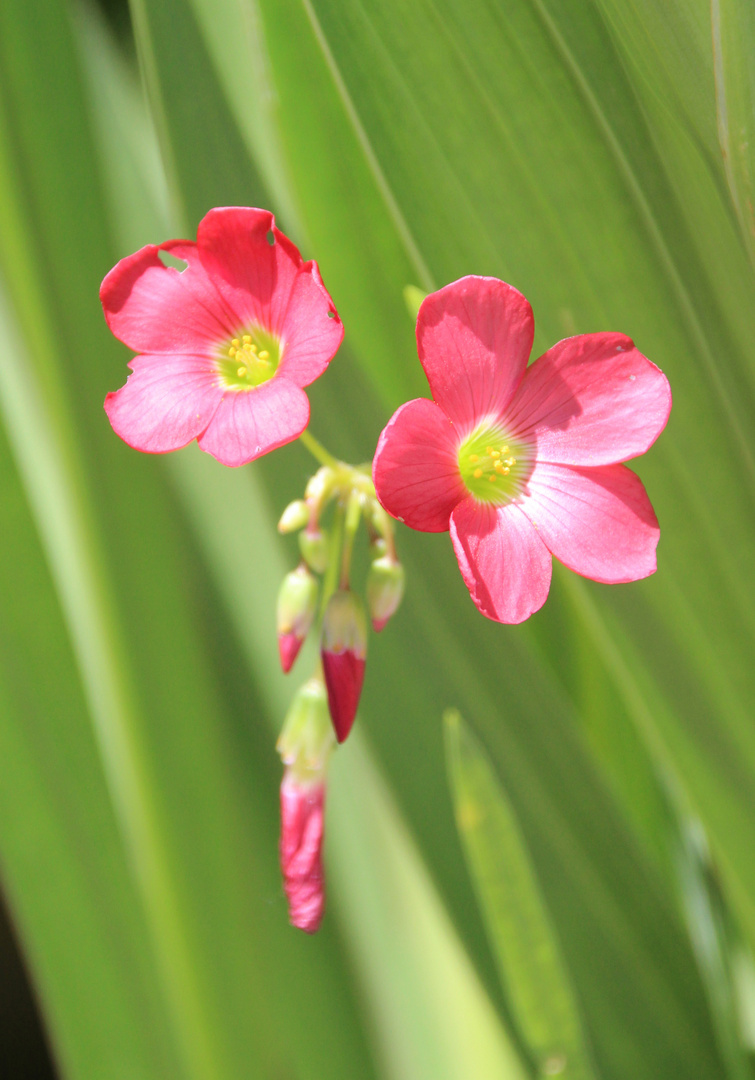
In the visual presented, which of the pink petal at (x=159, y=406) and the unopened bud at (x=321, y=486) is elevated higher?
the pink petal at (x=159, y=406)

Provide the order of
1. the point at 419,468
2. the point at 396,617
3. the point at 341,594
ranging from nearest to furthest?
the point at 419,468 → the point at 341,594 → the point at 396,617

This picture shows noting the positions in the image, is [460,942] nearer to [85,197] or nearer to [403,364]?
[403,364]

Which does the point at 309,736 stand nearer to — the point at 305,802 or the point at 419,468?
the point at 305,802

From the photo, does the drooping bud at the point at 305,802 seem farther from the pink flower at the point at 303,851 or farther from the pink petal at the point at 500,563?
the pink petal at the point at 500,563

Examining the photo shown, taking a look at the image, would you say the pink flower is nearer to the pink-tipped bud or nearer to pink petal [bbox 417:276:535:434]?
the pink-tipped bud

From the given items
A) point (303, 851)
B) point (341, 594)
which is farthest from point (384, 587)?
point (303, 851)

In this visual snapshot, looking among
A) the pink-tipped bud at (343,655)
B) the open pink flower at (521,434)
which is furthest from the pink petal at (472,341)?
the pink-tipped bud at (343,655)
